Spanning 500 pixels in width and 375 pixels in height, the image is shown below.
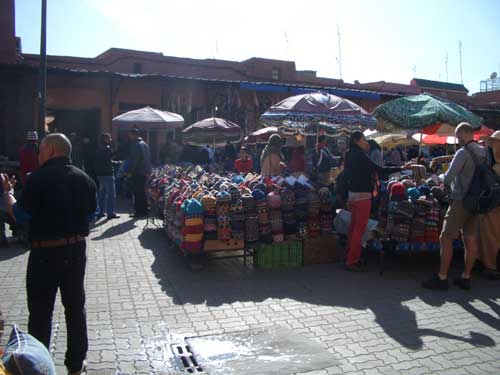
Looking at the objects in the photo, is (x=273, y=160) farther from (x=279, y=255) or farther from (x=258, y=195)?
(x=279, y=255)

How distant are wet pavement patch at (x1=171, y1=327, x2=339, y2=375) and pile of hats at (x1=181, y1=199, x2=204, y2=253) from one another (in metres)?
1.93

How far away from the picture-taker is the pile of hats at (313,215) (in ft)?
21.9

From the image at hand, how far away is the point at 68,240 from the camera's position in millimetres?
3426

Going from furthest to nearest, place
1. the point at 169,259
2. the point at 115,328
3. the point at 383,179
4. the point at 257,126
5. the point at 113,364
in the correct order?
the point at 257,126 < the point at 383,179 < the point at 169,259 < the point at 115,328 < the point at 113,364

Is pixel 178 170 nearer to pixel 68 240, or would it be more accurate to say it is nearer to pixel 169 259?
pixel 169 259

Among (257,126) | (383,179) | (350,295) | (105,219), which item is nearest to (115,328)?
(350,295)

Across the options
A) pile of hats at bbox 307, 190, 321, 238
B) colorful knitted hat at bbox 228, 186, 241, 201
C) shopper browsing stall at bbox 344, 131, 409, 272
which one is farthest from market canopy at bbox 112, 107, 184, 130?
shopper browsing stall at bbox 344, 131, 409, 272

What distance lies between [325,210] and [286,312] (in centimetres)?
218

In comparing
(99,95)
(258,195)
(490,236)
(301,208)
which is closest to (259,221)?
(258,195)

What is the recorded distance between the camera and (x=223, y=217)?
6.28m

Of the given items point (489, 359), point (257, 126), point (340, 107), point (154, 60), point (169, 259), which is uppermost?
point (154, 60)

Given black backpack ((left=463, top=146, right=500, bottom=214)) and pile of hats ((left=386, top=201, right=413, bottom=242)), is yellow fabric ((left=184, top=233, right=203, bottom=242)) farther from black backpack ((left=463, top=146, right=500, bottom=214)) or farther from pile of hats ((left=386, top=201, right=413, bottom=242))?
black backpack ((left=463, top=146, right=500, bottom=214))

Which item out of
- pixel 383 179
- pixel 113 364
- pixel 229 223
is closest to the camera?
pixel 113 364

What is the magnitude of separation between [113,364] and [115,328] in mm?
742
